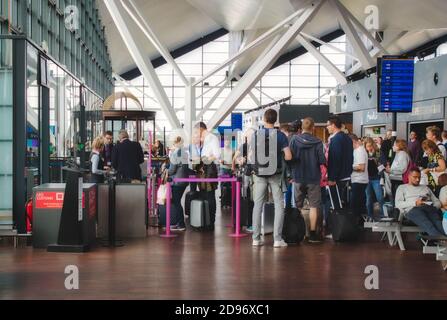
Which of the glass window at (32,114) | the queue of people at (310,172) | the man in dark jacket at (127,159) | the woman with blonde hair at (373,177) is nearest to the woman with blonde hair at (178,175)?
the queue of people at (310,172)

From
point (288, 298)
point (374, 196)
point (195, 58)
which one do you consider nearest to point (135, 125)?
point (374, 196)

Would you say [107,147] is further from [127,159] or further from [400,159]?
[400,159]

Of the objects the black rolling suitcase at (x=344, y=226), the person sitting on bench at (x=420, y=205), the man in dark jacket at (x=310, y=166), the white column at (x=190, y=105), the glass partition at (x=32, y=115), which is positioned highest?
the white column at (x=190, y=105)

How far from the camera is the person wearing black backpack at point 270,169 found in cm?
905

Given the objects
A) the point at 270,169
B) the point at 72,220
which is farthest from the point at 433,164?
the point at 72,220

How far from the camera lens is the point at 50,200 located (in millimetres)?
9062

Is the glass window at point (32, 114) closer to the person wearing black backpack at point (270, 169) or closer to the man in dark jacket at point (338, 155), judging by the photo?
the person wearing black backpack at point (270, 169)

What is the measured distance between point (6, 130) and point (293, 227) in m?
4.00

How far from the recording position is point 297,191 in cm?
964

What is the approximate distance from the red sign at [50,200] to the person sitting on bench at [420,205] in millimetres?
4087

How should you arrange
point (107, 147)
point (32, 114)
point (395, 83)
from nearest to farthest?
point (32, 114) → point (395, 83) → point (107, 147)

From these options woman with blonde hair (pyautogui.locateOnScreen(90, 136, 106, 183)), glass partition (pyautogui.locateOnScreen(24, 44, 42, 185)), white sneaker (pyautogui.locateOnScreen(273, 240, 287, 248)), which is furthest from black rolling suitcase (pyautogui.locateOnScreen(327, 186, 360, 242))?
woman with blonde hair (pyautogui.locateOnScreen(90, 136, 106, 183))

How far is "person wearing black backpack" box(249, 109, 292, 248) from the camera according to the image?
905 centimetres
